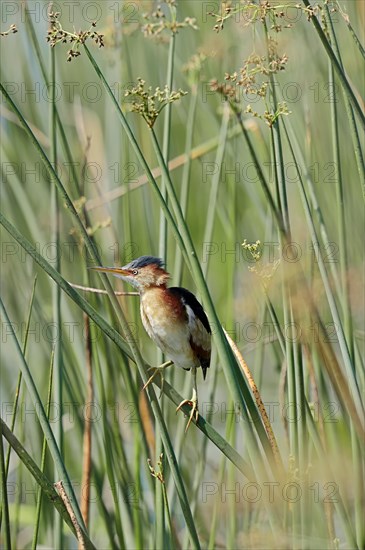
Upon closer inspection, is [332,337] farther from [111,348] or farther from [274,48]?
[274,48]

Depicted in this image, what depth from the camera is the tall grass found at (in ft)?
6.48

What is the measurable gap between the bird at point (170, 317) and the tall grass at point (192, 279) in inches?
4.7

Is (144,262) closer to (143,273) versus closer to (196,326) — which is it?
(143,273)

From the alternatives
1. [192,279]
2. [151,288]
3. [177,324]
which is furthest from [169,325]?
[192,279]

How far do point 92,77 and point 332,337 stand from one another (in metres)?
2.42

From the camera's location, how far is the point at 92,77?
4855 mm

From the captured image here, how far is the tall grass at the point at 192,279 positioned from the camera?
1.97m

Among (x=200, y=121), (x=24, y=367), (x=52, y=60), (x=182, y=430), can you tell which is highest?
(x=200, y=121)

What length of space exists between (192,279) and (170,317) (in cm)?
105

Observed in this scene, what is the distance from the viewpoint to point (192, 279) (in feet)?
12.6

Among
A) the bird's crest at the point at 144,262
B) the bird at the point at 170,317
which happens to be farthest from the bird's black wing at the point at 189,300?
the bird's crest at the point at 144,262

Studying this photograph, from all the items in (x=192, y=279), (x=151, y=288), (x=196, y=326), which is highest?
(x=192, y=279)

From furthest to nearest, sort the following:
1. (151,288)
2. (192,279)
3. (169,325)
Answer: (192,279) → (151,288) → (169,325)

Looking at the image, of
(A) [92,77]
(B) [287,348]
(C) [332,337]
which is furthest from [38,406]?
(A) [92,77]
